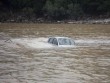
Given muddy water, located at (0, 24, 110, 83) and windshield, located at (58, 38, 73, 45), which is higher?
muddy water, located at (0, 24, 110, 83)

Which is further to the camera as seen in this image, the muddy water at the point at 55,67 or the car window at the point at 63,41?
the car window at the point at 63,41

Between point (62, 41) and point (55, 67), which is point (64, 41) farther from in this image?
point (55, 67)

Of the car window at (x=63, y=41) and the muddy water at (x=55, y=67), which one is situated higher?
the muddy water at (x=55, y=67)

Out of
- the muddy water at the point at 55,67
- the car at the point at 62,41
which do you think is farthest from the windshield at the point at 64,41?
the muddy water at the point at 55,67

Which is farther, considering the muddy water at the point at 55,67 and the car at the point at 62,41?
the car at the point at 62,41

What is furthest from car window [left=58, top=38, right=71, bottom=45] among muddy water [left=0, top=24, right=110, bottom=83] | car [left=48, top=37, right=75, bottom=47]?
muddy water [left=0, top=24, right=110, bottom=83]

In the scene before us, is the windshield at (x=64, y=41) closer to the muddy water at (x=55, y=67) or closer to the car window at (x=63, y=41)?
the car window at (x=63, y=41)

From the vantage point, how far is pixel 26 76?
15.9m

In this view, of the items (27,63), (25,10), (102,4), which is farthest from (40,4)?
(27,63)

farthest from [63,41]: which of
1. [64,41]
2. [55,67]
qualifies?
[55,67]

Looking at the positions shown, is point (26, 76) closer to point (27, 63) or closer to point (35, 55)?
point (27, 63)

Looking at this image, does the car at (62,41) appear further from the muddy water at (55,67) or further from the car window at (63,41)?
the muddy water at (55,67)

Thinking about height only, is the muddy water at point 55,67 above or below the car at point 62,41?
above

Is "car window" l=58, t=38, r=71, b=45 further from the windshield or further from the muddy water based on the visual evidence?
the muddy water
